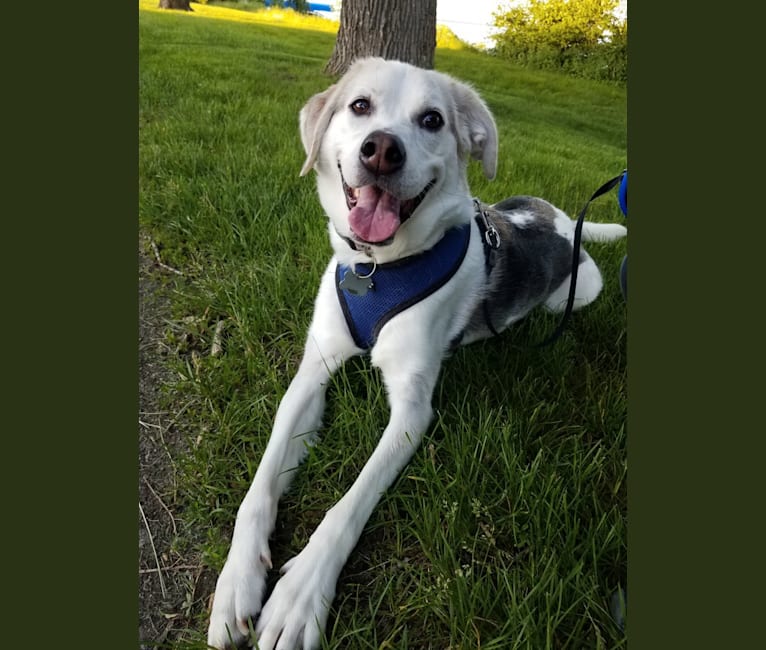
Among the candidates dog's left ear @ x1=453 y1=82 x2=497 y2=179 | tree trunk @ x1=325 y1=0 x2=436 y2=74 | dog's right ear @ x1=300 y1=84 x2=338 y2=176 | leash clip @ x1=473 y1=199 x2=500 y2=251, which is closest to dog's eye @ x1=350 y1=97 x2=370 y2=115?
dog's right ear @ x1=300 y1=84 x2=338 y2=176

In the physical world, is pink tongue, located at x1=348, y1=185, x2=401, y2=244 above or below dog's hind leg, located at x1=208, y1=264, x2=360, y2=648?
above

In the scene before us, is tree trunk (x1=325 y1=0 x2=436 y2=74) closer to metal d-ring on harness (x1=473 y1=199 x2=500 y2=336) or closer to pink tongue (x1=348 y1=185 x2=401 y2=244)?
metal d-ring on harness (x1=473 y1=199 x2=500 y2=336)

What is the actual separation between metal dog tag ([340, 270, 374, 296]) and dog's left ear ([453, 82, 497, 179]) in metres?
0.69

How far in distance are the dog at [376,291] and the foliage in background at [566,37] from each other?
27 centimetres

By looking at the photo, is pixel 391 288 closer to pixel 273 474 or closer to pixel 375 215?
pixel 375 215

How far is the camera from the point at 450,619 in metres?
1.48

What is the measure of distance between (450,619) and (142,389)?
5.10 feet

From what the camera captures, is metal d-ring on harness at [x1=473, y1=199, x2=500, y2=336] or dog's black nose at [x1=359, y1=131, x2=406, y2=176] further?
metal d-ring on harness at [x1=473, y1=199, x2=500, y2=336]

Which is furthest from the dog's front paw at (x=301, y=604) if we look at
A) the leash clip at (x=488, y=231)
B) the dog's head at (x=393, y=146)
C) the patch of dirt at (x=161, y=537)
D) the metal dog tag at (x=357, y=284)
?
the leash clip at (x=488, y=231)

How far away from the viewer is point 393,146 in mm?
1808

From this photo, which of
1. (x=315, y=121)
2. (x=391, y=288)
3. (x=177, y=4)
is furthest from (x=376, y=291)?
(x=177, y=4)

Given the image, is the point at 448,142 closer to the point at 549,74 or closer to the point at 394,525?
the point at 549,74

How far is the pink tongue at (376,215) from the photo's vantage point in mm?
1943

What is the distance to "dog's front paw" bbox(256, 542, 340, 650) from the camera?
1.52 m
